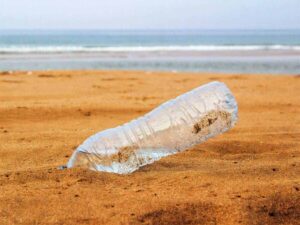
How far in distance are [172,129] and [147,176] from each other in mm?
382

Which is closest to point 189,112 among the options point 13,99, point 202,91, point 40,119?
point 202,91

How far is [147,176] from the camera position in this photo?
360cm

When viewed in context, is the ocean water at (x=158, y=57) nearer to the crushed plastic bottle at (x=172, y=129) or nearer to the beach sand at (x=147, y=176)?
the beach sand at (x=147, y=176)

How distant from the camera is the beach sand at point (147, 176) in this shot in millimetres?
2992

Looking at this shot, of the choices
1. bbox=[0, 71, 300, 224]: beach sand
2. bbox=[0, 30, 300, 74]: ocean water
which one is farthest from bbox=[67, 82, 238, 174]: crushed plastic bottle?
bbox=[0, 30, 300, 74]: ocean water

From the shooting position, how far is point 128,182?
348 centimetres

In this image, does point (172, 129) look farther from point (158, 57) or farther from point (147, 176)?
point (158, 57)

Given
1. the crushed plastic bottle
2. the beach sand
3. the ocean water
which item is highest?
the crushed plastic bottle

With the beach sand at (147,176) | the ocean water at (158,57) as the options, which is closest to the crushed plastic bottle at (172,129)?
the beach sand at (147,176)

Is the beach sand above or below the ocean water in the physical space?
above

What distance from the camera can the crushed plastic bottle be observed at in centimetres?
366

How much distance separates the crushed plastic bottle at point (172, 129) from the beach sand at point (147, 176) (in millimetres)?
122

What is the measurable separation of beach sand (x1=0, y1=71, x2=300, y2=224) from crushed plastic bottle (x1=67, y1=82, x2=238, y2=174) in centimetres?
12

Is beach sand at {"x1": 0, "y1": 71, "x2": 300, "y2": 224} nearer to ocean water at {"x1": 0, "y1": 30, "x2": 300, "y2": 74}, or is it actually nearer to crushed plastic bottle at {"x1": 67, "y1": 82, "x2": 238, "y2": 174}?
crushed plastic bottle at {"x1": 67, "y1": 82, "x2": 238, "y2": 174}
